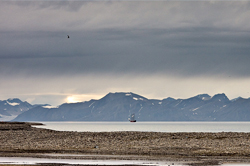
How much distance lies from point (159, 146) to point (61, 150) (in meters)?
13.4

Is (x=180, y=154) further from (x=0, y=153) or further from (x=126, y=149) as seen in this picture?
(x=0, y=153)

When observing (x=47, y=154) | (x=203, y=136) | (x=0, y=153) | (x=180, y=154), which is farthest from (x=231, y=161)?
(x=203, y=136)

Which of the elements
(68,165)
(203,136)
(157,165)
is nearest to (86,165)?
(68,165)

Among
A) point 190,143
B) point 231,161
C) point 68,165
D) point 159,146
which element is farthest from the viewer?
point 190,143

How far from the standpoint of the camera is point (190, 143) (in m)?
72.6

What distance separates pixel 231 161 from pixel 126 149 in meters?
17.4

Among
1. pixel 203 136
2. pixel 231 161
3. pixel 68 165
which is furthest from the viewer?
pixel 203 136

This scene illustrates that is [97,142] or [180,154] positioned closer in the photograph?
[180,154]

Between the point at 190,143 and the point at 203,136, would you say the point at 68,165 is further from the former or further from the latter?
the point at 203,136

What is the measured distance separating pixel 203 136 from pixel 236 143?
1394cm

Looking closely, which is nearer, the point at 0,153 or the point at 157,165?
the point at 157,165

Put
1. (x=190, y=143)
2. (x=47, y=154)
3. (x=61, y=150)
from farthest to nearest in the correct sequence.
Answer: (x=190, y=143) → (x=61, y=150) → (x=47, y=154)

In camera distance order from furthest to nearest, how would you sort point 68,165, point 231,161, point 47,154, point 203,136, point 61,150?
point 203,136 < point 61,150 < point 47,154 < point 231,161 < point 68,165

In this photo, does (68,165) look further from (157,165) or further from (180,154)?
(180,154)
